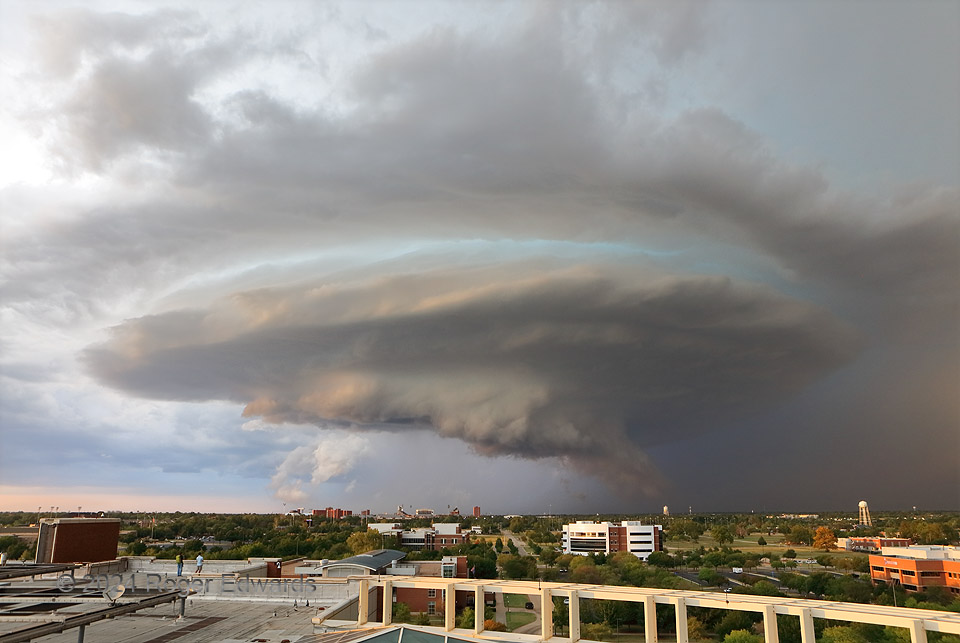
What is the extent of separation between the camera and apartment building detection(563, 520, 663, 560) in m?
140

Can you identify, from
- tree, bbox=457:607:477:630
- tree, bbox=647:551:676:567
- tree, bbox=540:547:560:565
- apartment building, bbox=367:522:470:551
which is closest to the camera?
tree, bbox=457:607:477:630

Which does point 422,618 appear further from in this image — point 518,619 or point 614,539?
point 614,539

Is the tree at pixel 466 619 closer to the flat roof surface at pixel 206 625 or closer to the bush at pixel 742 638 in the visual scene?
the bush at pixel 742 638

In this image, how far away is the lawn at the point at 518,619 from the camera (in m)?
66.6

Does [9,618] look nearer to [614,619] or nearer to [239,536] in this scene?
[614,619]

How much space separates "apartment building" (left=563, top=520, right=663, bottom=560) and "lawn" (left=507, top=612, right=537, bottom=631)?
2637 inches

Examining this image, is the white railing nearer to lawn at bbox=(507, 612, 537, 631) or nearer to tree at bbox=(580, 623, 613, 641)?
lawn at bbox=(507, 612, 537, 631)

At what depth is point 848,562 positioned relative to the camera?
11781 centimetres

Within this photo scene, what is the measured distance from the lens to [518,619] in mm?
70938

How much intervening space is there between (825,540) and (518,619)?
133732 mm

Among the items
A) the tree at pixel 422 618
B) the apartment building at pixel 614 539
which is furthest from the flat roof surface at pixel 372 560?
the apartment building at pixel 614 539

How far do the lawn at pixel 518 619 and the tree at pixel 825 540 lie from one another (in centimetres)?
12215

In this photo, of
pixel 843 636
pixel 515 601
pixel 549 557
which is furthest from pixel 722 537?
pixel 843 636

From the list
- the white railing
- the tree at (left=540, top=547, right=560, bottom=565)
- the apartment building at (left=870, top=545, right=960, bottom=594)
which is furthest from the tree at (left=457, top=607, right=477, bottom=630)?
the apartment building at (left=870, top=545, right=960, bottom=594)
